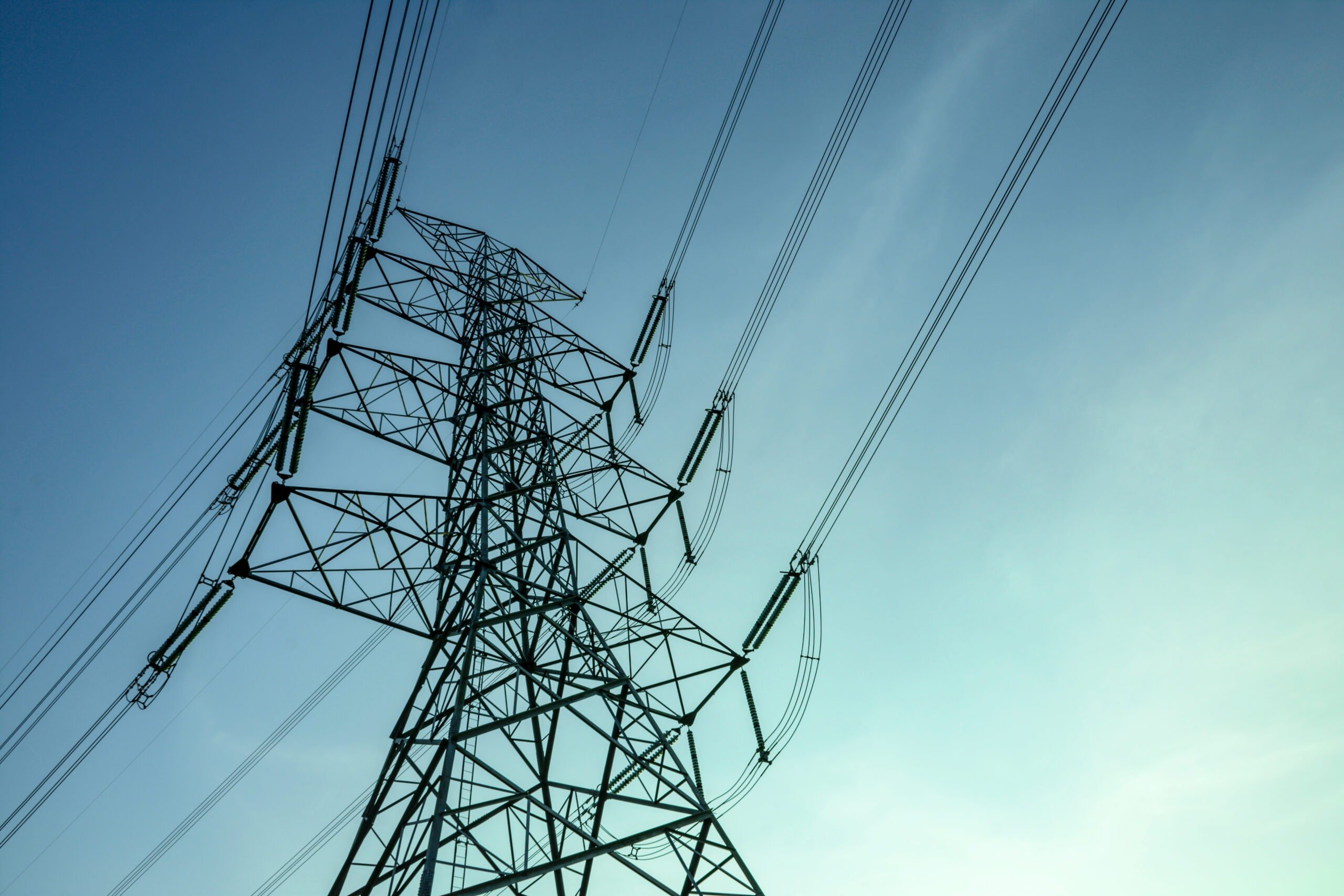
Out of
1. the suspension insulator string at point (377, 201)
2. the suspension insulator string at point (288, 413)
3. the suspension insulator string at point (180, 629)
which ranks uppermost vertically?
the suspension insulator string at point (377, 201)

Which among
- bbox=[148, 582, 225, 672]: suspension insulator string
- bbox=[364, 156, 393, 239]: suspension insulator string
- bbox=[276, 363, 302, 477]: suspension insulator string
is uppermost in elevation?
bbox=[364, 156, 393, 239]: suspension insulator string

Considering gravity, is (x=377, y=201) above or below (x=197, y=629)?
above

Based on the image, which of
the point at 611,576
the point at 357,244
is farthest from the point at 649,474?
the point at 357,244

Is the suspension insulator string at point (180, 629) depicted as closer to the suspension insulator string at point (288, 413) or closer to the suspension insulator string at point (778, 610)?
the suspension insulator string at point (288, 413)

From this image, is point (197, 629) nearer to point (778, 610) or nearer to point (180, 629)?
point (180, 629)

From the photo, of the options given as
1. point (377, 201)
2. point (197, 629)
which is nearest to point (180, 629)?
point (197, 629)

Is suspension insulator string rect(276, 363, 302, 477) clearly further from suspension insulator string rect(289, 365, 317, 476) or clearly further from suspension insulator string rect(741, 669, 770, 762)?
suspension insulator string rect(741, 669, 770, 762)

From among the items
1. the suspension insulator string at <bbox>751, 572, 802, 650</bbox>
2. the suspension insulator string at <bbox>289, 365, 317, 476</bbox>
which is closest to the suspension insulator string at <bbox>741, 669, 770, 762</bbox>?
the suspension insulator string at <bbox>751, 572, 802, 650</bbox>

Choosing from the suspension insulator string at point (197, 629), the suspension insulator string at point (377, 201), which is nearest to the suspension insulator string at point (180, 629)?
the suspension insulator string at point (197, 629)

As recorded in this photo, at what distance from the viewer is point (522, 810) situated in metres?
8.49

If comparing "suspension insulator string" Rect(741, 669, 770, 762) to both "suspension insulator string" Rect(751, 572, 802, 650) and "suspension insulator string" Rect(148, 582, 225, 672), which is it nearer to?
"suspension insulator string" Rect(751, 572, 802, 650)

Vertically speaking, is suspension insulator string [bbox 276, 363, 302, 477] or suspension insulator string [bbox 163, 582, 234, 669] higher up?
suspension insulator string [bbox 276, 363, 302, 477]

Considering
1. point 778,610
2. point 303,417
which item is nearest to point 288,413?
point 303,417

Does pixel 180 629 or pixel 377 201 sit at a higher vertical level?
pixel 377 201
